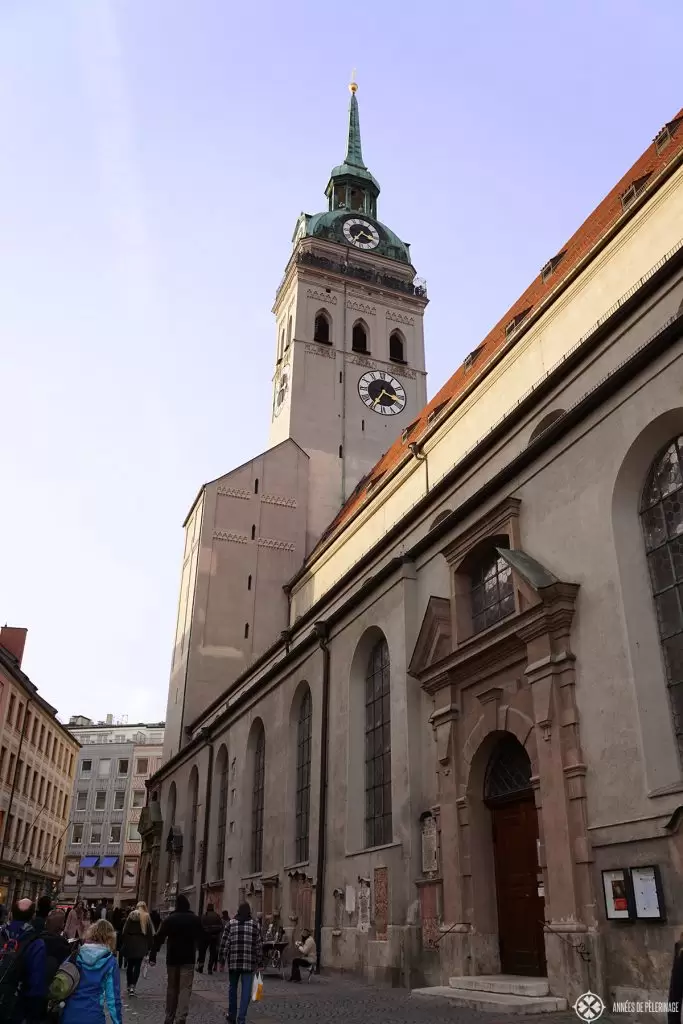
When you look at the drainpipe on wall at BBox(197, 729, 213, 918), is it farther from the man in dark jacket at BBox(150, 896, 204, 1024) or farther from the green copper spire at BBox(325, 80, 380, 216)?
the green copper spire at BBox(325, 80, 380, 216)

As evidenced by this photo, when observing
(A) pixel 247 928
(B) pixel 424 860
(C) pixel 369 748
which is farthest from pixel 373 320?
(A) pixel 247 928

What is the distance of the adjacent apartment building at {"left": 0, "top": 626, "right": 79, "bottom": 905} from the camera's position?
39.9m

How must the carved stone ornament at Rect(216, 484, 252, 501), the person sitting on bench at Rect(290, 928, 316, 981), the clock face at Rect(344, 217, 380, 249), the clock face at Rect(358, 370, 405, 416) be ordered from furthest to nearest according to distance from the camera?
the clock face at Rect(344, 217, 380, 249), the clock face at Rect(358, 370, 405, 416), the carved stone ornament at Rect(216, 484, 252, 501), the person sitting on bench at Rect(290, 928, 316, 981)

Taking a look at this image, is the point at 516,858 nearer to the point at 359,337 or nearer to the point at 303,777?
the point at 303,777

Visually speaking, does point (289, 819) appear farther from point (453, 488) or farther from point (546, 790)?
point (546, 790)

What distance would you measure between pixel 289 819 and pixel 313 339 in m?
25.8

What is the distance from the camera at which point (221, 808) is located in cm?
2648

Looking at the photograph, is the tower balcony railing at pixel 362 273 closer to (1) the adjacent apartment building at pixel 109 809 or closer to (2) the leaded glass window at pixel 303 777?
(2) the leaded glass window at pixel 303 777

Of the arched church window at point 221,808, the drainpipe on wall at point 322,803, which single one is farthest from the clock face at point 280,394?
the drainpipe on wall at point 322,803

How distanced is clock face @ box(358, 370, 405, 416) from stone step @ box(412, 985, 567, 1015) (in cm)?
3098

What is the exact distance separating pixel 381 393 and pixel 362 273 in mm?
7303

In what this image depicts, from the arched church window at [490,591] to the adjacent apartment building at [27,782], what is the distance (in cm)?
3047

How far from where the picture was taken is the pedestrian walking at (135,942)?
43.4 ft

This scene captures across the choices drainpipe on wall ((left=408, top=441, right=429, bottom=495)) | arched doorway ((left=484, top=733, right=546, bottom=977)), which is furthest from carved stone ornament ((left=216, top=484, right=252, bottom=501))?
arched doorway ((left=484, top=733, right=546, bottom=977))
